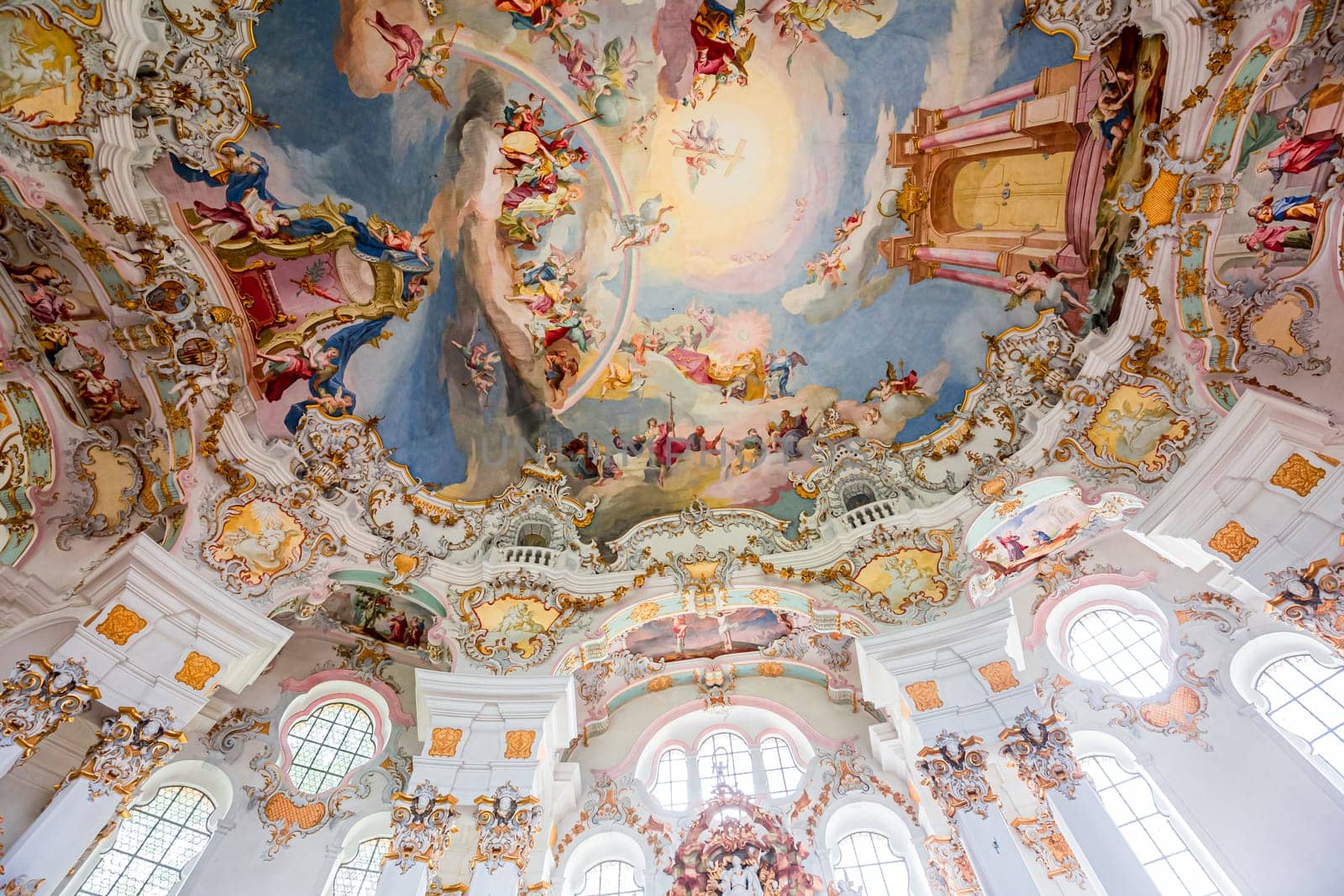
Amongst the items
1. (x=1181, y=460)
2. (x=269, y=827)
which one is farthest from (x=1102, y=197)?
(x=269, y=827)

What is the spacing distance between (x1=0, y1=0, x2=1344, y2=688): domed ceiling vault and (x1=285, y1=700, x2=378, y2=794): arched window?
4.88 ft

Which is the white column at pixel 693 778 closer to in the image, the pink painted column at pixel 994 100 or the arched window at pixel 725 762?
the arched window at pixel 725 762

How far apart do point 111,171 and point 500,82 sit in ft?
16.8

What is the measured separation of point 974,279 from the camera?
11578 millimetres

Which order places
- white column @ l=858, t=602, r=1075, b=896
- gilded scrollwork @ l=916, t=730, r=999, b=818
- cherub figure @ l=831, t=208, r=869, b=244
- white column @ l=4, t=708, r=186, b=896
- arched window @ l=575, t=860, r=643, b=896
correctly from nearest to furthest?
white column @ l=4, t=708, r=186, b=896, white column @ l=858, t=602, r=1075, b=896, gilded scrollwork @ l=916, t=730, r=999, b=818, arched window @ l=575, t=860, r=643, b=896, cherub figure @ l=831, t=208, r=869, b=244

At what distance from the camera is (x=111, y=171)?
27.0ft

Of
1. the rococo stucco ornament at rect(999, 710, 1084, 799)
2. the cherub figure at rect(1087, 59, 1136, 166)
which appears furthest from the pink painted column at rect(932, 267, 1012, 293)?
the rococo stucco ornament at rect(999, 710, 1084, 799)

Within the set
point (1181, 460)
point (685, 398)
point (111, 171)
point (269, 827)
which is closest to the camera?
point (111, 171)

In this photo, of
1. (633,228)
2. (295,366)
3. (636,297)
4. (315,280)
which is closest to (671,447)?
(636,297)

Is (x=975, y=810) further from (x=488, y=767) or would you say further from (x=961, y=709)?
(x=488, y=767)

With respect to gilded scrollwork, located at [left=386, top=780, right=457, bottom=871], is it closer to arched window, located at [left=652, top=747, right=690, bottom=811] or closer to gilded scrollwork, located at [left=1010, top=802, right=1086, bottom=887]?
arched window, located at [left=652, top=747, right=690, bottom=811]

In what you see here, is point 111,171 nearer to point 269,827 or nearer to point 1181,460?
point 269,827

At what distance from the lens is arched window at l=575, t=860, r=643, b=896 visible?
11.0 meters

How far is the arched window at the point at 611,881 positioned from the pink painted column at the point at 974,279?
1118 cm
